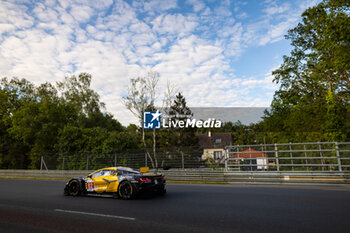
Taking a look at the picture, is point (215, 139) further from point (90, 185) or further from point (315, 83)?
point (90, 185)

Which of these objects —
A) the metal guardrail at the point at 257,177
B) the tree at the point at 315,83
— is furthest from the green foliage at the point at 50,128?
the tree at the point at 315,83

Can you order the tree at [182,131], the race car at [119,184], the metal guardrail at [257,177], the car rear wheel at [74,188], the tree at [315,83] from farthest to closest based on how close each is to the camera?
the tree at [182,131]
the tree at [315,83]
the metal guardrail at [257,177]
the car rear wheel at [74,188]
the race car at [119,184]

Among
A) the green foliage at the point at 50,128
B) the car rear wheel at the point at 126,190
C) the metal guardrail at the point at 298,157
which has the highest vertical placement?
the green foliage at the point at 50,128

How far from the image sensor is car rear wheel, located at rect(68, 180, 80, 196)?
10023mm

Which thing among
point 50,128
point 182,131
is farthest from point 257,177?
point 182,131

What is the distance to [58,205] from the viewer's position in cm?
785

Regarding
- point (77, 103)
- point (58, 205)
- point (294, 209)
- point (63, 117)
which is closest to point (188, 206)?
point (294, 209)

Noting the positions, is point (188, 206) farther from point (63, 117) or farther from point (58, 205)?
point (63, 117)

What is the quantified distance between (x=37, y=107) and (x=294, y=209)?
37256 millimetres

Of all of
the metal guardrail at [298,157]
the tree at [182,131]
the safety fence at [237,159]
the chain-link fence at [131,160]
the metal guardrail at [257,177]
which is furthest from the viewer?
the tree at [182,131]

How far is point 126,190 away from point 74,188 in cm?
268

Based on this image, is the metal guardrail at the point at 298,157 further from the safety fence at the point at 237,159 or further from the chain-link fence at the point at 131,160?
the chain-link fence at the point at 131,160

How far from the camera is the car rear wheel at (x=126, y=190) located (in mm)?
8898

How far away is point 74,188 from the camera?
401 inches
